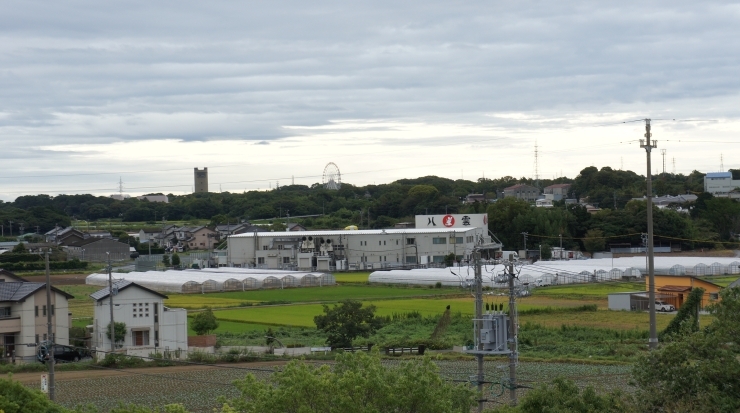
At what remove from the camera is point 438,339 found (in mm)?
25016

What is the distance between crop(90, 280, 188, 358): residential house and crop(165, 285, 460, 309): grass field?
1091 cm

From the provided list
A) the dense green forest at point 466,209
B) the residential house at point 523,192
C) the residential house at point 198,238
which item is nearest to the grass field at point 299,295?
the dense green forest at point 466,209

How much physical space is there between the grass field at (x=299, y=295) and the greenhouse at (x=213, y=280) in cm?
101

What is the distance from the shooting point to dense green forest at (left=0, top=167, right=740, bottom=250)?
6353 cm

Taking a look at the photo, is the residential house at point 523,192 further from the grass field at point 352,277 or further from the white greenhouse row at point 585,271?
the white greenhouse row at point 585,271

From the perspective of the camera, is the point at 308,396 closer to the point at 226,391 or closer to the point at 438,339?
the point at 226,391

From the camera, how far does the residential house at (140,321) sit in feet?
79.8

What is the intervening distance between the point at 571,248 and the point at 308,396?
189 ft

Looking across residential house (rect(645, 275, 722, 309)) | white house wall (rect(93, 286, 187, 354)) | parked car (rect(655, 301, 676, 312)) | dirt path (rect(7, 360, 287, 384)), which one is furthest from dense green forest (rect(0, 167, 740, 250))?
dirt path (rect(7, 360, 287, 384))

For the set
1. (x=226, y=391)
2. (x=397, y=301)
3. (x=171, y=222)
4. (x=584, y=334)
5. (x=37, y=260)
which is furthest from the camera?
(x=171, y=222)

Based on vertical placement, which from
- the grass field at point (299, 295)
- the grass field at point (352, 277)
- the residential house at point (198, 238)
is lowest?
the grass field at point (299, 295)

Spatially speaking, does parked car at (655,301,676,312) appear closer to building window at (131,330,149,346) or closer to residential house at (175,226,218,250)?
building window at (131,330,149,346)

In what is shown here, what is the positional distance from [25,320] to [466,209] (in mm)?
56645

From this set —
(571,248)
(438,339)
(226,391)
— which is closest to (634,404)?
(226,391)
